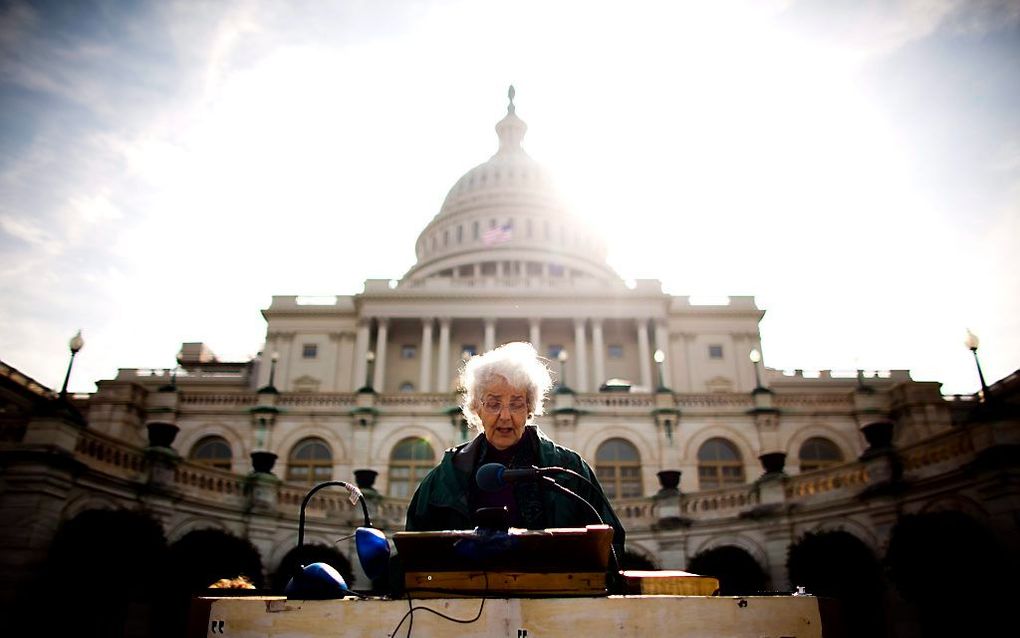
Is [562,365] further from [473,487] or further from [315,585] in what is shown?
[315,585]

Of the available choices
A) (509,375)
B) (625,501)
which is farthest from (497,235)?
(509,375)

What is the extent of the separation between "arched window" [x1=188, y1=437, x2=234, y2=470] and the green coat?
31.6 m

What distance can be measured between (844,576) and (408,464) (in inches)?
822

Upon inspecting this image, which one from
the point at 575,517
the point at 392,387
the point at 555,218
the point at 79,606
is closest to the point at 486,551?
the point at 575,517

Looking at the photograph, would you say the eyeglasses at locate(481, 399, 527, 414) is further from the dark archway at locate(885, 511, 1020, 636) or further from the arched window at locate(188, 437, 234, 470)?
the arched window at locate(188, 437, 234, 470)

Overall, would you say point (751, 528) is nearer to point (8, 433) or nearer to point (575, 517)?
point (575, 517)

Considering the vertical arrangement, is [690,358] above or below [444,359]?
above

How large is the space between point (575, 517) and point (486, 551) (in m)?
1.73

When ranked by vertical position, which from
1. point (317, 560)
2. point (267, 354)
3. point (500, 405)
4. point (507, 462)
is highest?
point (267, 354)

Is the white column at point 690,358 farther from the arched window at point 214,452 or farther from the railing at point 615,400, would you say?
the arched window at point 214,452

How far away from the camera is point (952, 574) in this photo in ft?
44.6

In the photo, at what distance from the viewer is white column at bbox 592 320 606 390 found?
183 ft

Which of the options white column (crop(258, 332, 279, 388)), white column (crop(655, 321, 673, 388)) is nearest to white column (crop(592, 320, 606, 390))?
white column (crop(655, 321, 673, 388))

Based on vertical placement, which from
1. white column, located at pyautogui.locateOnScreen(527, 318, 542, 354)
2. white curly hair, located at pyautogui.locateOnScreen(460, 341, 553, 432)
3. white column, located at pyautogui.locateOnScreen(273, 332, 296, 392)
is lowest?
white curly hair, located at pyautogui.locateOnScreen(460, 341, 553, 432)
